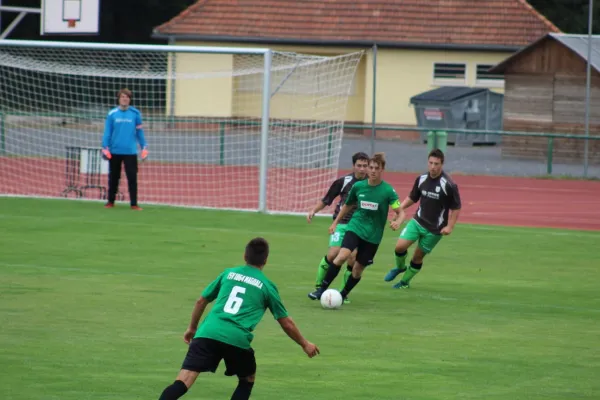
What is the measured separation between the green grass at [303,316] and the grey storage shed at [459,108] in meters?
20.5

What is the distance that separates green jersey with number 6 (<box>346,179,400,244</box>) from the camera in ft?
41.4

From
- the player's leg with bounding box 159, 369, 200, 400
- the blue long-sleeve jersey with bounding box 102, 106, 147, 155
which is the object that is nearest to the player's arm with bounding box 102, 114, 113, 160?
the blue long-sleeve jersey with bounding box 102, 106, 147, 155

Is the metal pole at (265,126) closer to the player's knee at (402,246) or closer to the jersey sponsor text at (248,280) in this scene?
the player's knee at (402,246)

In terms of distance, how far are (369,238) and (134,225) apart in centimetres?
755

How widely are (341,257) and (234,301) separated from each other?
16.7ft

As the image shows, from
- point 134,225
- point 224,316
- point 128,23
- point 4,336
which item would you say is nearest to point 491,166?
point 134,225

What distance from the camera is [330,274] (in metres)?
12.6

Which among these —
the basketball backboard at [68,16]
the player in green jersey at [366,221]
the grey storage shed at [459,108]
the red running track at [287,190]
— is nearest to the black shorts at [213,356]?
the player in green jersey at [366,221]

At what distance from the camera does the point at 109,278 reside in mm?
13891

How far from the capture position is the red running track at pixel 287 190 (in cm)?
2295

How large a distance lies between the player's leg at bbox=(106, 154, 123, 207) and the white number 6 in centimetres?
1377

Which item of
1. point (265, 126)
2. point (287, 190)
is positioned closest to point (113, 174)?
point (265, 126)

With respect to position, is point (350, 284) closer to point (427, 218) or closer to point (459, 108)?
point (427, 218)

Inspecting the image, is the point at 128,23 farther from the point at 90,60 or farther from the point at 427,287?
the point at 427,287
